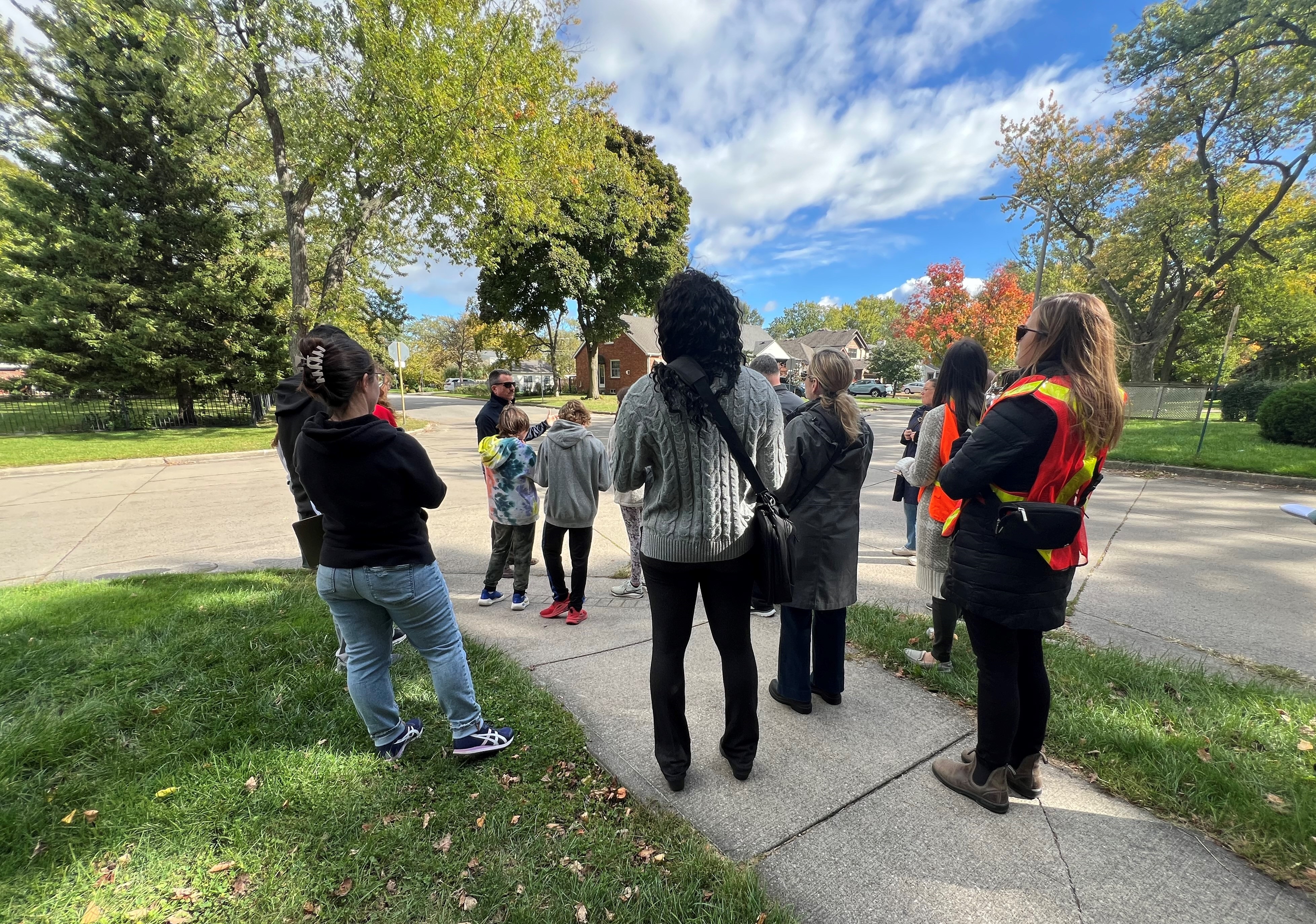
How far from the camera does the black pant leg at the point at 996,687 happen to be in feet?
6.92

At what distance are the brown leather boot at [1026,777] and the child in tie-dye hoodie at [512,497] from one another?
3.25 m

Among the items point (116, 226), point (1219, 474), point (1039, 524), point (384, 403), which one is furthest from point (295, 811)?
point (116, 226)

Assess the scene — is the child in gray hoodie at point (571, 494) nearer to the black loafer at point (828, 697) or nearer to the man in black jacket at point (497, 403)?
the man in black jacket at point (497, 403)

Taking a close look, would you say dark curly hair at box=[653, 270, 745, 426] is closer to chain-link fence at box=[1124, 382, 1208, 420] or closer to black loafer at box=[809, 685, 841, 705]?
black loafer at box=[809, 685, 841, 705]

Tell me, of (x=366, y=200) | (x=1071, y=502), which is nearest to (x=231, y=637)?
(x=1071, y=502)

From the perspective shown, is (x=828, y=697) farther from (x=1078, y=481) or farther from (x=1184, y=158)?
(x=1184, y=158)

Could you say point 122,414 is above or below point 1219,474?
above

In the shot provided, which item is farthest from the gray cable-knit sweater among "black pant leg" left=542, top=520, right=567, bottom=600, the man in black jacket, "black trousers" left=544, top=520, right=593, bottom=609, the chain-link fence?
the chain-link fence

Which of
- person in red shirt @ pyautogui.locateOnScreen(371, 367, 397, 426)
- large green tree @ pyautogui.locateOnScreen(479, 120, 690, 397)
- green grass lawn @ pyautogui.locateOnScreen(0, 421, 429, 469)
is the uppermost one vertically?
large green tree @ pyautogui.locateOnScreen(479, 120, 690, 397)

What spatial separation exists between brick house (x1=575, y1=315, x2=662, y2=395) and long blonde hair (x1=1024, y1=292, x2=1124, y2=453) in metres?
41.6

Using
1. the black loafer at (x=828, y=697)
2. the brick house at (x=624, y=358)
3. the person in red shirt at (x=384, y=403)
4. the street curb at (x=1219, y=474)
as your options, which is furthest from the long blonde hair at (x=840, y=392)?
the brick house at (x=624, y=358)

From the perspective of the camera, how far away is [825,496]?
109 inches

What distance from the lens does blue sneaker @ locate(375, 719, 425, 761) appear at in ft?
8.47

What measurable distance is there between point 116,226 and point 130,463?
8089mm
